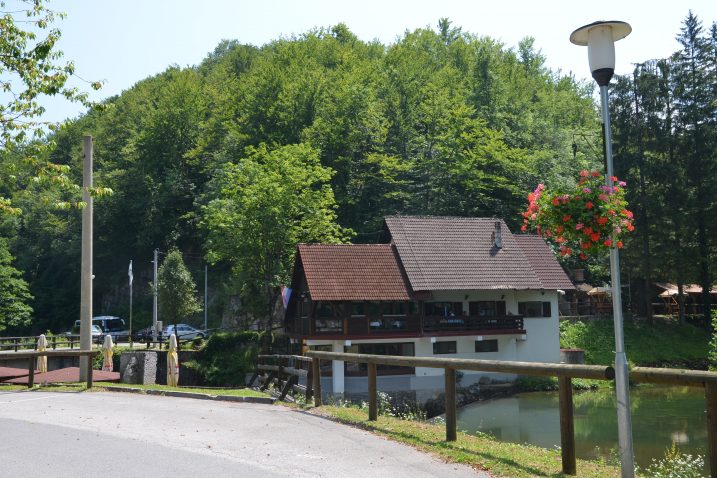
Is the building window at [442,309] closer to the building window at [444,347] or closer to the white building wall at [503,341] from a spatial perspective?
the white building wall at [503,341]

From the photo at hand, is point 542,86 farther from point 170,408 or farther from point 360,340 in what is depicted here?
point 170,408

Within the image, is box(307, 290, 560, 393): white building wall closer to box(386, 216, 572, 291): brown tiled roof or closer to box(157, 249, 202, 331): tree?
box(386, 216, 572, 291): brown tiled roof

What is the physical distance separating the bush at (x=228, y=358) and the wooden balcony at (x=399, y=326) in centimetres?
228

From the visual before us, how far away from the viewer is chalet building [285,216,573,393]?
117 feet

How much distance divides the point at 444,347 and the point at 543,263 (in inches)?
364

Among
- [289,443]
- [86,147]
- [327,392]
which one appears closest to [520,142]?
[327,392]

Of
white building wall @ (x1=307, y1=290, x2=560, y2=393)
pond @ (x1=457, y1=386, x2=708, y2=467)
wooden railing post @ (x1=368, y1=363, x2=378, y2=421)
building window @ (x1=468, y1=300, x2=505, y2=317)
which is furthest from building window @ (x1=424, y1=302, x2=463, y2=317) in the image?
wooden railing post @ (x1=368, y1=363, x2=378, y2=421)

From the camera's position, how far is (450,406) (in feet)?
30.7

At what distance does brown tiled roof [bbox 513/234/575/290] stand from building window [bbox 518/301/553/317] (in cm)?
124

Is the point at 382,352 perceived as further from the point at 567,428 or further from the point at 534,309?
the point at 567,428

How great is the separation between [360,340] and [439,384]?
15.2 feet

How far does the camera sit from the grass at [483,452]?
293 inches

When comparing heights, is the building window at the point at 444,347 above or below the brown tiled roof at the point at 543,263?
below

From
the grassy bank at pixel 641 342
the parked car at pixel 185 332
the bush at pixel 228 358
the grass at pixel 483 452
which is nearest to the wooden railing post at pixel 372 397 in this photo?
the grass at pixel 483 452
